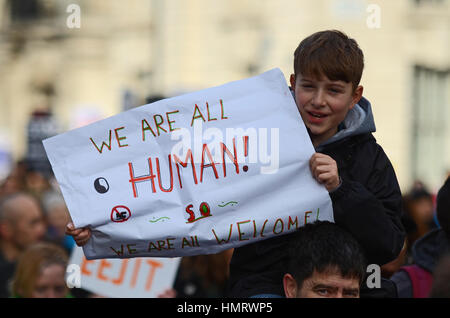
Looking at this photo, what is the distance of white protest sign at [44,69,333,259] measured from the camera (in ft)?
11.7

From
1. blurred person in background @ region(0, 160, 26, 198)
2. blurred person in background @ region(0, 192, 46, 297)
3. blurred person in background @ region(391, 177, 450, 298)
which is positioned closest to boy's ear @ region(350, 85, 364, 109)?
blurred person in background @ region(391, 177, 450, 298)

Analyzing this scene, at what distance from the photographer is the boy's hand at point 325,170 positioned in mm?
3477

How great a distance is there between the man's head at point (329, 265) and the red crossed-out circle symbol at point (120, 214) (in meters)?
0.62

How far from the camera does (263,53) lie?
57.9ft

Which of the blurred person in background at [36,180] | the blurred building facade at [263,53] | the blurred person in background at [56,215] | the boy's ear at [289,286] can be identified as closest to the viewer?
the boy's ear at [289,286]

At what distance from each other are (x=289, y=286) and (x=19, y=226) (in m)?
4.52

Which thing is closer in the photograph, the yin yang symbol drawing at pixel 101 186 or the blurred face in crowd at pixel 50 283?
the yin yang symbol drawing at pixel 101 186

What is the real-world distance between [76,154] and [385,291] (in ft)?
4.15

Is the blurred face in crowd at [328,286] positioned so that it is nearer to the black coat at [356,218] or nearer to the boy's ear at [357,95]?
the black coat at [356,218]

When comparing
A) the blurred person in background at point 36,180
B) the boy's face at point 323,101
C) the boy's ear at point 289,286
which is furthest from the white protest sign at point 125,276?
the blurred person in background at point 36,180

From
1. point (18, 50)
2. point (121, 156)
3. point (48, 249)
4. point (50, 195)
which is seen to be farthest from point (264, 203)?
point (18, 50)

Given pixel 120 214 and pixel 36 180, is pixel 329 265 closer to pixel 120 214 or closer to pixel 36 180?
pixel 120 214

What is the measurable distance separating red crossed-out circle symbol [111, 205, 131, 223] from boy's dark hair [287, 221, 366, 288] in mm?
620

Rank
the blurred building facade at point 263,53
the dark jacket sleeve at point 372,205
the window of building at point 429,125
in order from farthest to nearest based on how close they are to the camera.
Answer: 1. the window of building at point 429,125
2. the blurred building facade at point 263,53
3. the dark jacket sleeve at point 372,205
